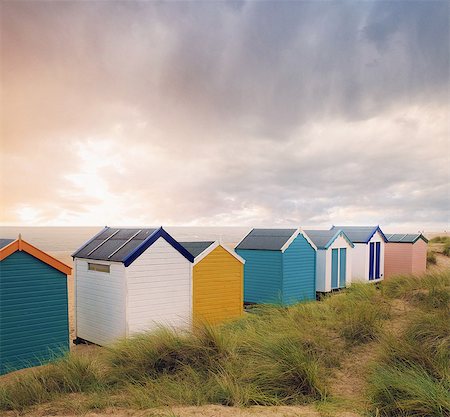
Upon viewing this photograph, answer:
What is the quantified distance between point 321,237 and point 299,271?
3.34 meters

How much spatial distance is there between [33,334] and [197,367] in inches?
182

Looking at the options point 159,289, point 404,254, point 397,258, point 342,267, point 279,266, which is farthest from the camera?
point 397,258

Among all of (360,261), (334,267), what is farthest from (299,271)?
(360,261)

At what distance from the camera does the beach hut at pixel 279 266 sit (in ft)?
52.7

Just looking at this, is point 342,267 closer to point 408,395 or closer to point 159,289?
point 159,289

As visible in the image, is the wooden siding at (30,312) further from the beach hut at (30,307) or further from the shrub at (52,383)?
the shrub at (52,383)

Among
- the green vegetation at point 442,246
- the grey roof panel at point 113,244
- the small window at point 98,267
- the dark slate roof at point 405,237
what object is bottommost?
the green vegetation at point 442,246

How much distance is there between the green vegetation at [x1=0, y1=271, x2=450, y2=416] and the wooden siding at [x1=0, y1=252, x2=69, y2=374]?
6.13 feet

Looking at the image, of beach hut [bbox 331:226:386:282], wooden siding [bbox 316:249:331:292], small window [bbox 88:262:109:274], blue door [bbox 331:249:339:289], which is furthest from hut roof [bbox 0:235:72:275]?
beach hut [bbox 331:226:386:282]

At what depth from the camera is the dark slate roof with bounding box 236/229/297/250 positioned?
16367mm

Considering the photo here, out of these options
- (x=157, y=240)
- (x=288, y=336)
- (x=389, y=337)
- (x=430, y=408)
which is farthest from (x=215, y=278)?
(x=430, y=408)

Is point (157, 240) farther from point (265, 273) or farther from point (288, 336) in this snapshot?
point (265, 273)

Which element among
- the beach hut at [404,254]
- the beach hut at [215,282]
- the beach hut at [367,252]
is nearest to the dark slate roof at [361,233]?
the beach hut at [367,252]

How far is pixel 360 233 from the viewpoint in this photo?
22.8 meters
